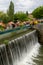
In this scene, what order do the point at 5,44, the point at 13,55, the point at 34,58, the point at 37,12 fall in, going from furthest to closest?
the point at 37,12
the point at 34,58
the point at 13,55
the point at 5,44

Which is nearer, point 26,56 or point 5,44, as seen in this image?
point 5,44

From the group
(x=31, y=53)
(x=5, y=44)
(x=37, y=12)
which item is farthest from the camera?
(x=37, y=12)

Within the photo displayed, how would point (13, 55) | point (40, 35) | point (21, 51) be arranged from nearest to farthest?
point (13, 55)
point (21, 51)
point (40, 35)

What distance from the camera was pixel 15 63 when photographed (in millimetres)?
14062

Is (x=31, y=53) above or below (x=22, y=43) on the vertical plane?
below

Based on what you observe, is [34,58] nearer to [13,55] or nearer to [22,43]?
[22,43]

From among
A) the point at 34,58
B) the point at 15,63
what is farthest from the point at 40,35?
the point at 15,63

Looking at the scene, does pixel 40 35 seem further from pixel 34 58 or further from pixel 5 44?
pixel 5 44

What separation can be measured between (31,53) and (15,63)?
16.2 ft

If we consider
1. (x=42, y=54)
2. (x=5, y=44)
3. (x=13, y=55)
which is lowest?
(x=42, y=54)

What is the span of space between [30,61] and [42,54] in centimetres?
338

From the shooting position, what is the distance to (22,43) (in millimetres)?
16797

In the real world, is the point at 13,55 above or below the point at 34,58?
above

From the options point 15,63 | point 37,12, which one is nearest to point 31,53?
point 15,63
